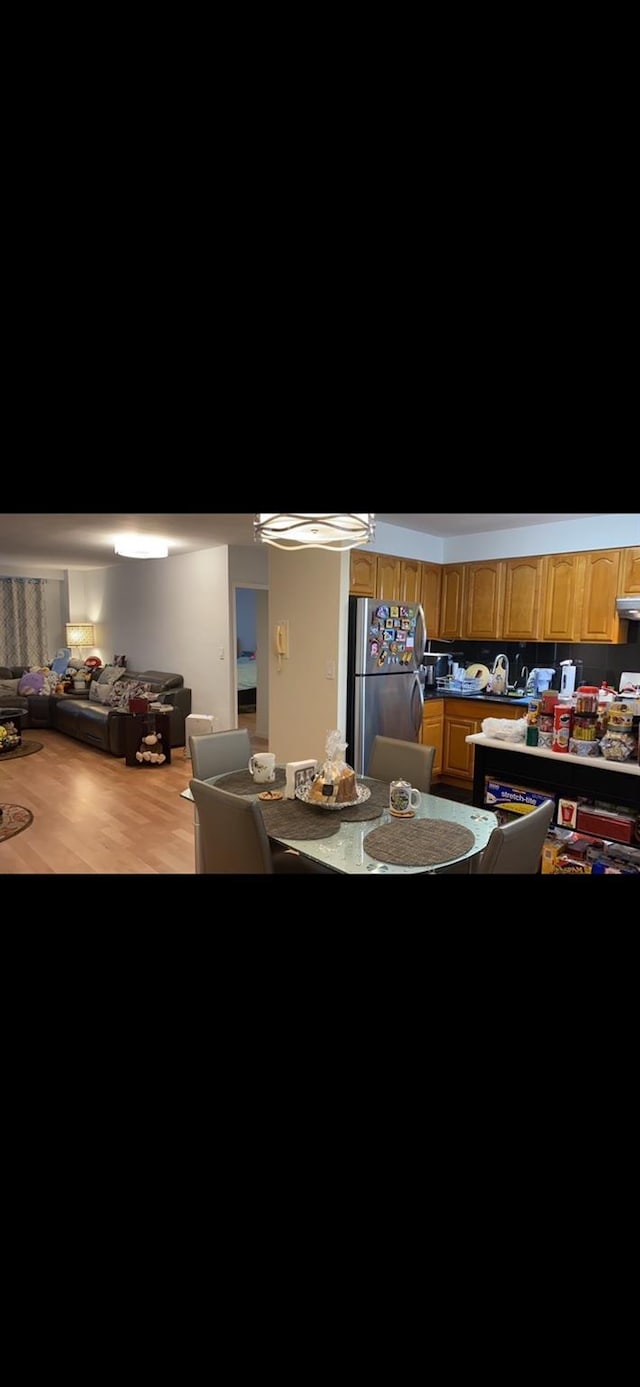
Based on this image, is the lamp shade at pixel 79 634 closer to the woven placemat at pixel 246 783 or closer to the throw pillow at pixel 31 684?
the throw pillow at pixel 31 684

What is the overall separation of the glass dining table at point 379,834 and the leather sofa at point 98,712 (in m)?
3.69

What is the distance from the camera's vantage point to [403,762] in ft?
9.12

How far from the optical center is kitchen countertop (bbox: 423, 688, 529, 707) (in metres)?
4.20

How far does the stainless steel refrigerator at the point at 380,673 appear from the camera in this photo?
3910 millimetres

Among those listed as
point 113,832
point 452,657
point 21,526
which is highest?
point 21,526

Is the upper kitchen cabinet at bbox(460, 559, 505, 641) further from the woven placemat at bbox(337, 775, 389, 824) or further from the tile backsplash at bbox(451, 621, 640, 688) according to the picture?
the woven placemat at bbox(337, 775, 389, 824)

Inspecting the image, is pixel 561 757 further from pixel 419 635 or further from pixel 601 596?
pixel 419 635

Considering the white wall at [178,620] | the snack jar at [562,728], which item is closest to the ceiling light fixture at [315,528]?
the snack jar at [562,728]

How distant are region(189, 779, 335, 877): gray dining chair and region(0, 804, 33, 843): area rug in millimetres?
2165

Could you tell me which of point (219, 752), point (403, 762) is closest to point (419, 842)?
point (403, 762)
